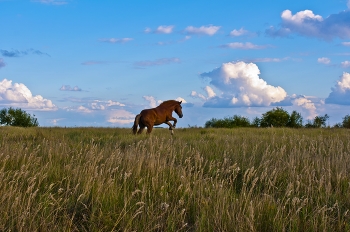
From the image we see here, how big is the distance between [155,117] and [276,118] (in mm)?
12733

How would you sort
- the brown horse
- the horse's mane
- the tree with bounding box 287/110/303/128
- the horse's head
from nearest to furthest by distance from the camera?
the brown horse < the horse's mane < the horse's head < the tree with bounding box 287/110/303/128

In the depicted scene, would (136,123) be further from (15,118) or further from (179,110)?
(15,118)

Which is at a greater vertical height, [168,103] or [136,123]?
[168,103]

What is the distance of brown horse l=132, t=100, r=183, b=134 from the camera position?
56.7 feet

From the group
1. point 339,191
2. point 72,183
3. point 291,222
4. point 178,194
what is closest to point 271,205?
point 291,222

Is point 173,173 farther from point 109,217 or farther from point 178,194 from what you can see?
point 109,217

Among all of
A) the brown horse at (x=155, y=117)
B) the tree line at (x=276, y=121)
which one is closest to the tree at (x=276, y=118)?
the tree line at (x=276, y=121)

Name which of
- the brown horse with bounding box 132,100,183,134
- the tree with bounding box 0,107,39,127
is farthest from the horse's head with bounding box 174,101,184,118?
the tree with bounding box 0,107,39,127

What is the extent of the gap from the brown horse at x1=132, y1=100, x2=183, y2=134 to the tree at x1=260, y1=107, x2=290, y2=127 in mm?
11016

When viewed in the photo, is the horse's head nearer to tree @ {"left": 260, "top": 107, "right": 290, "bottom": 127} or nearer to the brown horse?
the brown horse

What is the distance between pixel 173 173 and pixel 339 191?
93.7 inches

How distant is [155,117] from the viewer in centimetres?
1748

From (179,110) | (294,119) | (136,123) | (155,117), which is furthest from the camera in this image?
(294,119)

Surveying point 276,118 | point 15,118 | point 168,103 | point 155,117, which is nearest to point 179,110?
point 168,103
